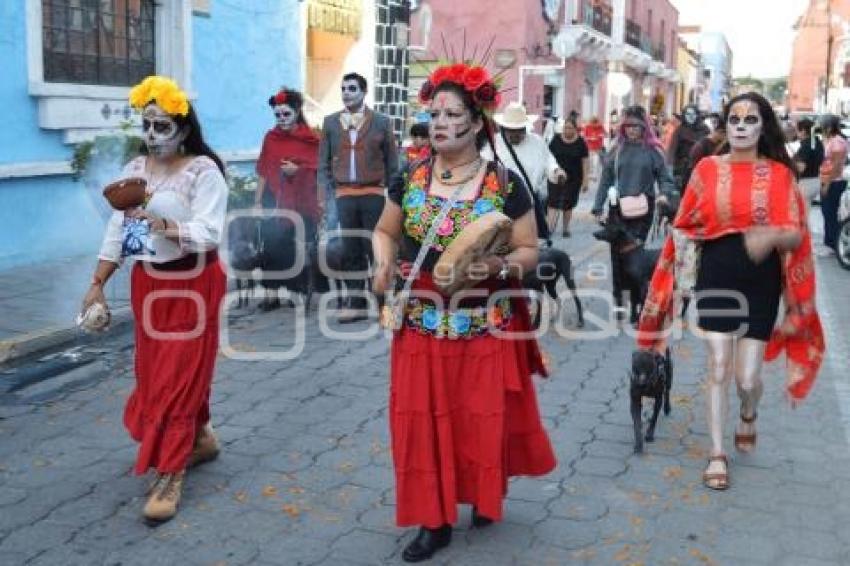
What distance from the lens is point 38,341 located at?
23.0ft

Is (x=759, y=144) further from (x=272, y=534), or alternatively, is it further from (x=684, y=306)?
(x=684, y=306)

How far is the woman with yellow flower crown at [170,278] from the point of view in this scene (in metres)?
4.16

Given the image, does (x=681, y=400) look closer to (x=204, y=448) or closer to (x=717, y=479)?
(x=717, y=479)

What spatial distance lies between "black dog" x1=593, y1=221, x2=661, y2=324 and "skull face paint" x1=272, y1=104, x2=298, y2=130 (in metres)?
2.81

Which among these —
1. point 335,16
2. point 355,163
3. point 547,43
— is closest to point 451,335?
point 355,163

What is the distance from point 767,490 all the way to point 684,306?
4115 mm

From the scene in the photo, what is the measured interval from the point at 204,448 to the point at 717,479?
249 centimetres

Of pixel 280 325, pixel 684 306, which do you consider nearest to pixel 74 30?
pixel 280 325

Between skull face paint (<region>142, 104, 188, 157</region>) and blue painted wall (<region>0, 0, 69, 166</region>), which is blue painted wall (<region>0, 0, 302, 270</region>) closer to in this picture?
blue painted wall (<region>0, 0, 69, 166</region>)

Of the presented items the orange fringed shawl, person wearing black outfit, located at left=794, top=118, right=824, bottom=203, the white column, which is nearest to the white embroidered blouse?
the orange fringed shawl

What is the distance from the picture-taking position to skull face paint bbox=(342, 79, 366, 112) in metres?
7.95

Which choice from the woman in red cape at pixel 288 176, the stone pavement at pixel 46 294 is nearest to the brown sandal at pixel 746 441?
the woman in red cape at pixel 288 176

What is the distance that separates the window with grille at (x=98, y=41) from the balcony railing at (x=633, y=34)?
3152cm

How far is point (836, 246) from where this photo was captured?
477 inches
